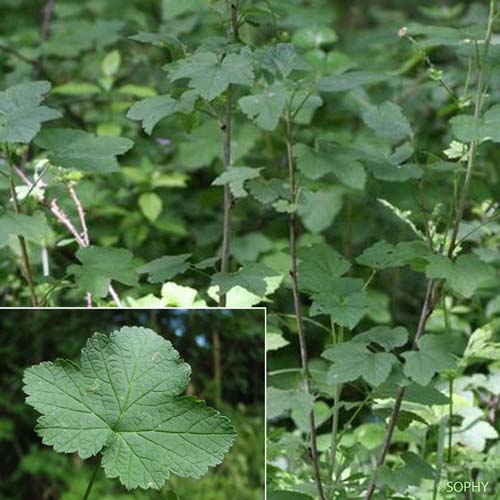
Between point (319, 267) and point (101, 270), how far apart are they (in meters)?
0.45

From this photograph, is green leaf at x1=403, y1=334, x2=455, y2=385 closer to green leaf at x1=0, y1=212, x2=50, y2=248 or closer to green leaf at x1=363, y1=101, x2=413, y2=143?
green leaf at x1=363, y1=101, x2=413, y2=143

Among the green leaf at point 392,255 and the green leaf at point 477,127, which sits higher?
the green leaf at point 477,127

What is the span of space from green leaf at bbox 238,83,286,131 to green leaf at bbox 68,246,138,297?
0.44 metres

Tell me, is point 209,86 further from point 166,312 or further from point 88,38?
point 88,38

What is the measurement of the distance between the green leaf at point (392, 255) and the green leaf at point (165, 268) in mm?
373

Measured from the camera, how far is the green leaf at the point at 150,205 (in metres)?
3.64

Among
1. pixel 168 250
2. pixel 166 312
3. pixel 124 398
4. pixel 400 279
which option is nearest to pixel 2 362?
pixel 168 250

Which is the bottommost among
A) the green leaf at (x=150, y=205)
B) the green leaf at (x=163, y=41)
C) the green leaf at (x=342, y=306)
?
the green leaf at (x=150, y=205)

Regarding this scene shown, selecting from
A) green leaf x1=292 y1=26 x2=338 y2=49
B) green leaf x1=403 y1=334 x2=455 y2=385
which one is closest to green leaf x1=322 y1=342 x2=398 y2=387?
green leaf x1=403 y1=334 x2=455 y2=385

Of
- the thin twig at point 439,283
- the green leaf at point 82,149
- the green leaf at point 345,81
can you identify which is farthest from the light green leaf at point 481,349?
the green leaf at point 82,149

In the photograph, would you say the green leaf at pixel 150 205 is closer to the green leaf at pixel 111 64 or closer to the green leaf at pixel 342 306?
the green leaf at pixel 111 64

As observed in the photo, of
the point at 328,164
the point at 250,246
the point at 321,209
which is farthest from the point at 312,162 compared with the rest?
the point at 321,209

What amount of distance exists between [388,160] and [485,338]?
0.44 meters

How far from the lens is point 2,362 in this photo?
405 cm
